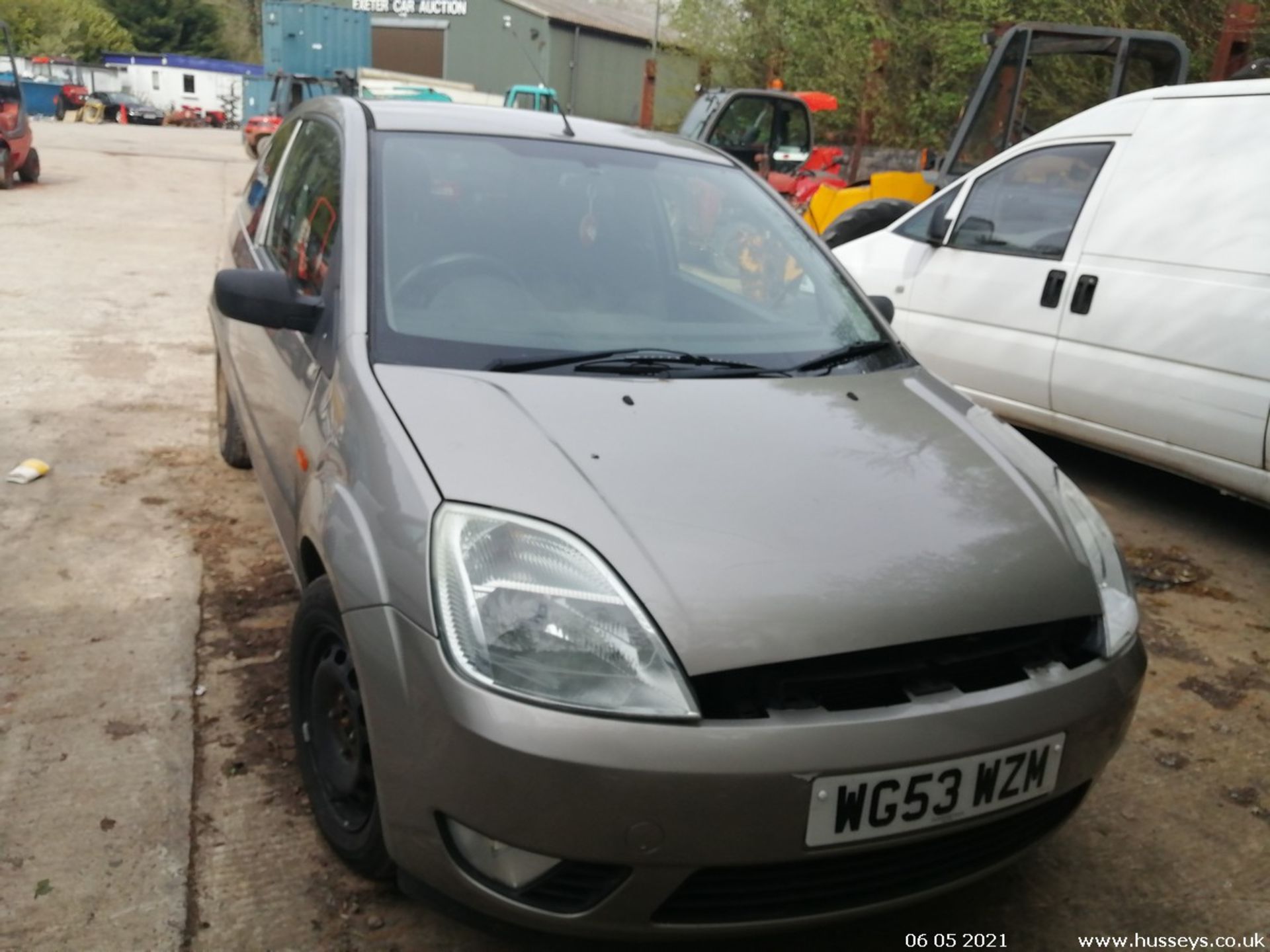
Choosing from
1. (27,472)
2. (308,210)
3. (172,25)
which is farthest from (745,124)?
(172,25)

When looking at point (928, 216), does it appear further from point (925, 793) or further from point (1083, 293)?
point (925, 793)

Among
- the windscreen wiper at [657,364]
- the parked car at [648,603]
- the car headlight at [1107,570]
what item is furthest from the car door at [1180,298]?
the windscreen wiper at [657,364]

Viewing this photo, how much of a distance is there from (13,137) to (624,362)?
1534 cm

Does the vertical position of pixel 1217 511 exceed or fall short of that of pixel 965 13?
it falls short

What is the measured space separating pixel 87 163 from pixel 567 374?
2071 cm

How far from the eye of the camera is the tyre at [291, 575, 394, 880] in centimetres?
228

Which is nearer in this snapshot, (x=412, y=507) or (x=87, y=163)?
(x=412, y=507)

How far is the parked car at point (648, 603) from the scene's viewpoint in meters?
1.88

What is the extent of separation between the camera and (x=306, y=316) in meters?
2.83

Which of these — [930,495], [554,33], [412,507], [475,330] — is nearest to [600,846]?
[412,507]

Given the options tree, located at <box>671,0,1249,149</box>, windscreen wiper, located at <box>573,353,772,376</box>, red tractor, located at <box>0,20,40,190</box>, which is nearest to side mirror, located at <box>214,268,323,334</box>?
windscreen wiper, located at <box>573,353,772,376</box>

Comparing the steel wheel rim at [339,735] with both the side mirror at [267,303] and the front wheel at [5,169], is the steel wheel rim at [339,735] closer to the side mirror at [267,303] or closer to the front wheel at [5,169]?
the side mirror at [267,303]

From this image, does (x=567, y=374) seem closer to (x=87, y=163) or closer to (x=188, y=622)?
(x=188, y=622)

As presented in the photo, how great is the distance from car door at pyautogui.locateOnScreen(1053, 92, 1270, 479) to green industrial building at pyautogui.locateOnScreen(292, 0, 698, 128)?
35.5 meters
